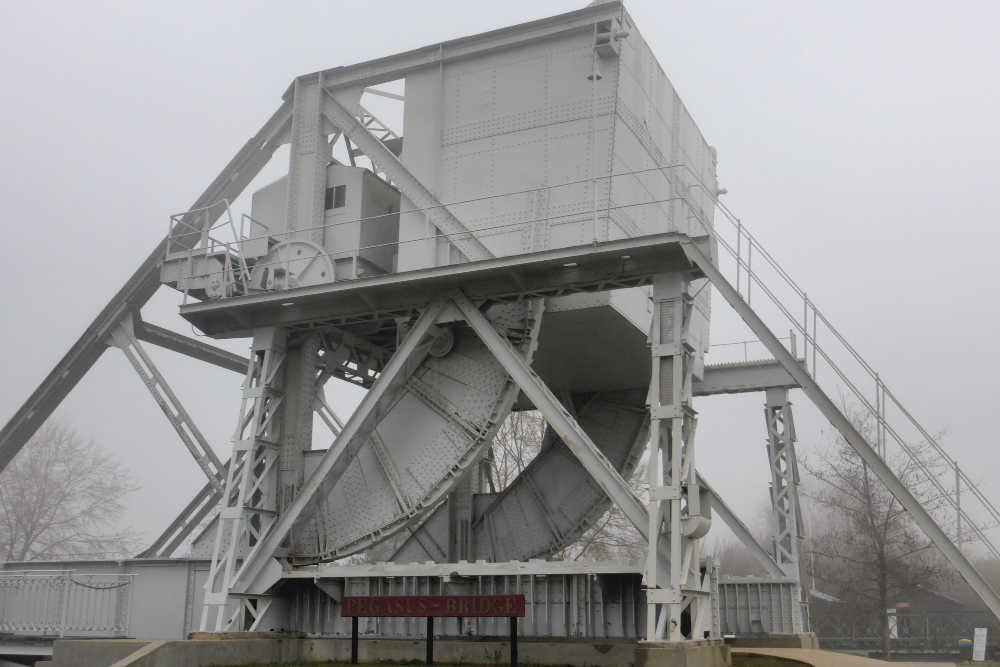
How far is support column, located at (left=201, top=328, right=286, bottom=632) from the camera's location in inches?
717

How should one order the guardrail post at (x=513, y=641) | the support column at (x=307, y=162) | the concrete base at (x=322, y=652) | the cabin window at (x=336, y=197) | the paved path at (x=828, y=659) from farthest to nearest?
the cabin window at (x=336, y=197), the support column at (x=307, y=162), the concrete base at (x=322, y=652), the paved path at (x=828, y=659), the guardrail post at (x=513, y=641)

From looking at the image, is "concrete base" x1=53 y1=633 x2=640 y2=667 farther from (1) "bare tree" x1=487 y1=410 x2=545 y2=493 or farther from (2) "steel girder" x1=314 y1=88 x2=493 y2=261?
(1) "bare tree" x1=487 y1=410 x2=545 y2=493

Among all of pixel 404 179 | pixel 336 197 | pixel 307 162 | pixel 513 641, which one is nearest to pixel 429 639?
pixel 513 641

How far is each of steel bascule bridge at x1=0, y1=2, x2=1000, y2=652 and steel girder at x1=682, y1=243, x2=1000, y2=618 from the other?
0.05 m

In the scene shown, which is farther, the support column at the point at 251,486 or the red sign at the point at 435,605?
the support column at the point at 251,486

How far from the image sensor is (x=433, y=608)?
51.6ft

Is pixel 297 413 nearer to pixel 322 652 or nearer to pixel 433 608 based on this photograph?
pixel 322 652

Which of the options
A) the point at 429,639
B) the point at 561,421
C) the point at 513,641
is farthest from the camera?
the point at 561,421

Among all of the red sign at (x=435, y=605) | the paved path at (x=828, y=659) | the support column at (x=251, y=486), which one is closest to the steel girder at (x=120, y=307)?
the support column at (x=251, y=486)

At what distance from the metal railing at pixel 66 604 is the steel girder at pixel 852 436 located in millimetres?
13159

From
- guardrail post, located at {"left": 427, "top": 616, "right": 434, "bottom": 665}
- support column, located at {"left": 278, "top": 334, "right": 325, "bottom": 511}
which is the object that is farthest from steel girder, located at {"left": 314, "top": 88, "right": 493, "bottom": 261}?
guardrail post, located at {"left": 427, "top": 616, "right": 434, "bottom": 665}

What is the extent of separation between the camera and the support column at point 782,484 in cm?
2198

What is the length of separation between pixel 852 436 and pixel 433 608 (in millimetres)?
6859

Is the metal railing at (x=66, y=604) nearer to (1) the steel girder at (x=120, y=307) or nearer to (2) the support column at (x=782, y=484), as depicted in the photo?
(1) the steel girder at (x=120, y=307)
